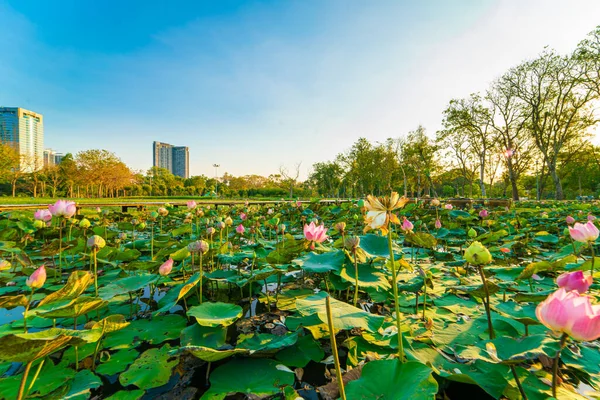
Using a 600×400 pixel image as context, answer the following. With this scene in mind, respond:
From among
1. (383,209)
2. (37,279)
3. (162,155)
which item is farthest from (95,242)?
(162,155)

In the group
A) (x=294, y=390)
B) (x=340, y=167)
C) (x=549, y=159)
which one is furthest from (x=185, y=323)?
(x=340, y=167)

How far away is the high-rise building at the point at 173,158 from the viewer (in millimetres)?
118812

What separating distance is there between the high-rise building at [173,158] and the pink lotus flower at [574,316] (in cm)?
13128

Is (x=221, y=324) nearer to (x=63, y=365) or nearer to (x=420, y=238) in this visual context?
(x=63, y=365)

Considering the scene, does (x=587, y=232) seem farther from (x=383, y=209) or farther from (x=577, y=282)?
(x=383, y=209)

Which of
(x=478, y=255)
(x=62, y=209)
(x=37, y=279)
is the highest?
(x=62, y=209)

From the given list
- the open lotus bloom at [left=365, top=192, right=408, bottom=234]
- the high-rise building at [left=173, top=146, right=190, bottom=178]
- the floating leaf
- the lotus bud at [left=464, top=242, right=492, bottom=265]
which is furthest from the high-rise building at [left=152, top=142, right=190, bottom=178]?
the lotus bud at [left=464, top=242, right=492, bottom=265]

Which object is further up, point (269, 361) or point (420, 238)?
point (420, 238)

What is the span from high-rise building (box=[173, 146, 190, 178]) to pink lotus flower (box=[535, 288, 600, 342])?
131577 mm

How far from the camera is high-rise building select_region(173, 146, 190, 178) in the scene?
4796 inches

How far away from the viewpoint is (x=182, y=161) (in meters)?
122

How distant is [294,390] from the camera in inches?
38.1

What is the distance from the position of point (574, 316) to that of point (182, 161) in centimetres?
13448

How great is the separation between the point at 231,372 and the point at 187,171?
5206 inches
